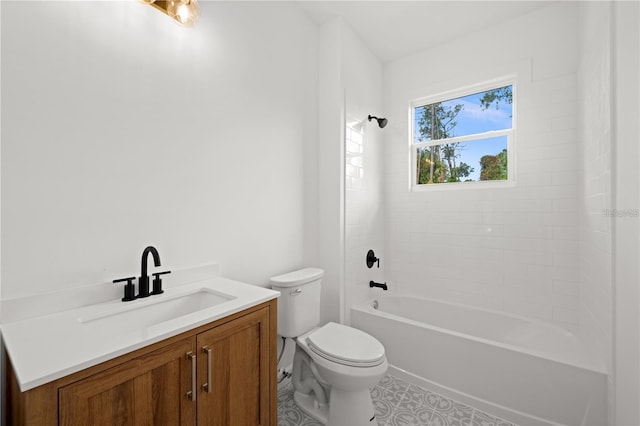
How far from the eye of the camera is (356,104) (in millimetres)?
2500

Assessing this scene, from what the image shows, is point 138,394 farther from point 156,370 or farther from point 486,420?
point 486,420

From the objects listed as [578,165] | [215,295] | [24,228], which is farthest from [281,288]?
[578,165]

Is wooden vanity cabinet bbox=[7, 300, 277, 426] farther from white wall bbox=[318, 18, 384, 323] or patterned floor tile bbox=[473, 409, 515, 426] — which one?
patterned floor tile bbox=[473, 409, 515, 426]

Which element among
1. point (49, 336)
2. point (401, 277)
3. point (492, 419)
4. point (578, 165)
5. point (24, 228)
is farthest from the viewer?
point (401, 277)

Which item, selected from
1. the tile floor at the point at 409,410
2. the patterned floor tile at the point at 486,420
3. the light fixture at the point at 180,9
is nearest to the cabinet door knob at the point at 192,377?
the tile floor at the point at 409,410

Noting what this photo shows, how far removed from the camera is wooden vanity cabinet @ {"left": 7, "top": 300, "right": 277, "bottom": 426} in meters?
0.71

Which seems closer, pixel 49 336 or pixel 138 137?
pixel 49 336

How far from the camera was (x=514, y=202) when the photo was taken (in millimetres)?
2326

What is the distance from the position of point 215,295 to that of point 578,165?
263 cm

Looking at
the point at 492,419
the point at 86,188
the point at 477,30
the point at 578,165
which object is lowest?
the point at 492,419

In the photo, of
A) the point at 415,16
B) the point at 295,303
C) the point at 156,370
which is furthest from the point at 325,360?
the point at 415,16

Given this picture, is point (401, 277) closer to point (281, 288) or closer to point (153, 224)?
point (281, 288)

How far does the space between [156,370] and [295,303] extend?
0.98 meters

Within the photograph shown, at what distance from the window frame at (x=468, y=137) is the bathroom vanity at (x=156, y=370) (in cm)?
212
